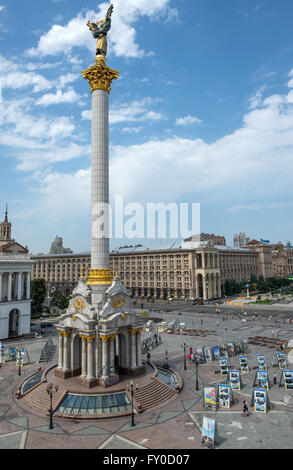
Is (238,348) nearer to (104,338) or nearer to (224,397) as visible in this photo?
(224,397)

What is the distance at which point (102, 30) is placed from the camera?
39406 mm

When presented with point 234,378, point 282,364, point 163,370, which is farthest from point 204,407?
point 282,364

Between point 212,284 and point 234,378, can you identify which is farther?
point 212,284

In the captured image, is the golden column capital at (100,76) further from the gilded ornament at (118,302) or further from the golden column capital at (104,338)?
the golden column capital at (104,338)

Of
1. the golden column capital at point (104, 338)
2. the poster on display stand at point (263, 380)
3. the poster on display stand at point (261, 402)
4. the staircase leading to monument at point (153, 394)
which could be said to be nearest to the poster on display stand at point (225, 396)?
the poster on display stand at point (261, 402)

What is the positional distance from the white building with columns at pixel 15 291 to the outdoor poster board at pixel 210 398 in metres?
43.1

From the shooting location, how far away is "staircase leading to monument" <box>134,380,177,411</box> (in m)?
29.4

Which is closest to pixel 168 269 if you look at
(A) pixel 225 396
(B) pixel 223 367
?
(B) pixel 223 367

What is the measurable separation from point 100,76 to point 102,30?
6442 millimetres

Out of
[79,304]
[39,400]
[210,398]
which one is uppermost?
[79,304]

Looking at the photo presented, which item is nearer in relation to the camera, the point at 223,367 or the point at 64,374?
the point at 64,374

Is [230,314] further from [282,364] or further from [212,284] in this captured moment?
[282,364]

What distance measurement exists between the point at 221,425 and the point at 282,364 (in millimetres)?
18028

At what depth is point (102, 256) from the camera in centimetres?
3703
